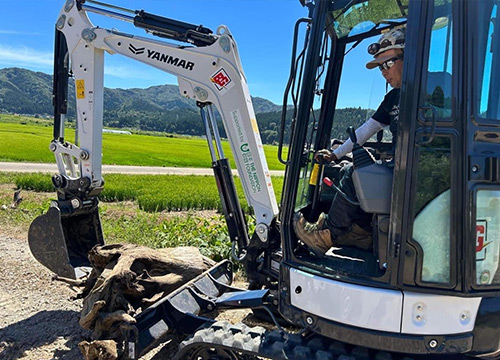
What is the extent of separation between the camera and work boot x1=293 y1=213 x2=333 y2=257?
10.2 ft

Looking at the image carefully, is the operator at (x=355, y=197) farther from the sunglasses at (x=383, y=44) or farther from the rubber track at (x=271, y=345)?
the rubber track at (x=271, y=345)

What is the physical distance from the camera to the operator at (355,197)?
2990 mm

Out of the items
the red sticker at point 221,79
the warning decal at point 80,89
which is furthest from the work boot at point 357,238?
the warning decal at point 80,89

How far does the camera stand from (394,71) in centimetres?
306

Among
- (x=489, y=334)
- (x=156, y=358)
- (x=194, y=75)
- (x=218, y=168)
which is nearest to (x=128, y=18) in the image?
(x=194, y=75)

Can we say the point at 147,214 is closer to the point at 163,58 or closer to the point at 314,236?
the point at 163,58

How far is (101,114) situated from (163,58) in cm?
125

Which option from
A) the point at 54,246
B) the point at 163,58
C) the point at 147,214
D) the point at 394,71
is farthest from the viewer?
the point at 147,214

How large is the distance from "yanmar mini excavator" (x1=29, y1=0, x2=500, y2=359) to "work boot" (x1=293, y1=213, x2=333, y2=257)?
0.06m

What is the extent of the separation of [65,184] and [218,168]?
1.92 m

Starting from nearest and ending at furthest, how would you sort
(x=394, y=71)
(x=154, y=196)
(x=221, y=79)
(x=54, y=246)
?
1. (x=394, y=71)
2. (x=221, y=79)
3. (x=54, y=246)
4. (x=154, y=196)

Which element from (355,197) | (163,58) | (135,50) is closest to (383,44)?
(355,197)

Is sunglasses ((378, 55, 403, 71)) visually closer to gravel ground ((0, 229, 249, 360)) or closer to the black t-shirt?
the black t-shirt

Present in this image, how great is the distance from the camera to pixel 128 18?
4.73 meters
